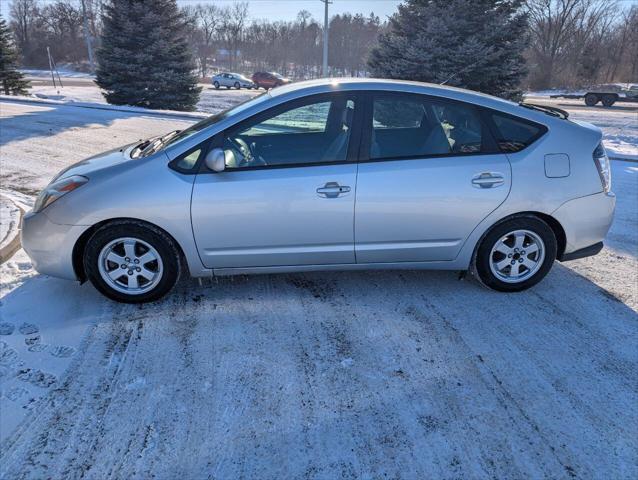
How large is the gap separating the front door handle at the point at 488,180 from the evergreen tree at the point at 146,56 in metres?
17.2

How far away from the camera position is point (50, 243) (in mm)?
3535

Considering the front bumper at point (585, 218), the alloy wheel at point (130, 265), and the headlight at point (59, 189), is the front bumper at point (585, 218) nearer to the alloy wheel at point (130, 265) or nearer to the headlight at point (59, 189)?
the alloy wheel at point (130, 265)

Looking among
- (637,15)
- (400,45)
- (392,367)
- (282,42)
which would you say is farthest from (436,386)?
(282,42)

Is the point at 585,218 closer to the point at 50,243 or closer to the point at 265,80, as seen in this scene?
the point at 50,243

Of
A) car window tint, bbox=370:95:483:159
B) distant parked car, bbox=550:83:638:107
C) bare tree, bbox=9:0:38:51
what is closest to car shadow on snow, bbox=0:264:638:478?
car window tint, bbox=370:95:483:159

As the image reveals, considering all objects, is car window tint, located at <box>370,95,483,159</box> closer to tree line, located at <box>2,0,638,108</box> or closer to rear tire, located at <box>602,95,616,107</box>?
tree line, located at <box>2,0,638,108</box>

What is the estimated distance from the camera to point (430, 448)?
2387 millimetres

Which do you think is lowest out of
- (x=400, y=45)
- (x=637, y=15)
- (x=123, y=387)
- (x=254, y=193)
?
(x=123, y=387)

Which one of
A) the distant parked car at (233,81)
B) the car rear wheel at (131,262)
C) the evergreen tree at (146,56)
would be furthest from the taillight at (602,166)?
the distant parked car at (233,81)

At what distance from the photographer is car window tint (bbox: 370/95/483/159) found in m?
3.69

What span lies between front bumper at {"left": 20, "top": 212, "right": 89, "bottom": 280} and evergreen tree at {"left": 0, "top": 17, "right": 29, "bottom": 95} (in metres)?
25.6

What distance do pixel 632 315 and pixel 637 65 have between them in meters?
67.2

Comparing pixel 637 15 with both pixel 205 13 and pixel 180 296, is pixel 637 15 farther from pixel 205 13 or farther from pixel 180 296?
pixel 180 296

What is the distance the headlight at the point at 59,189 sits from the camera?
3.56 meters
